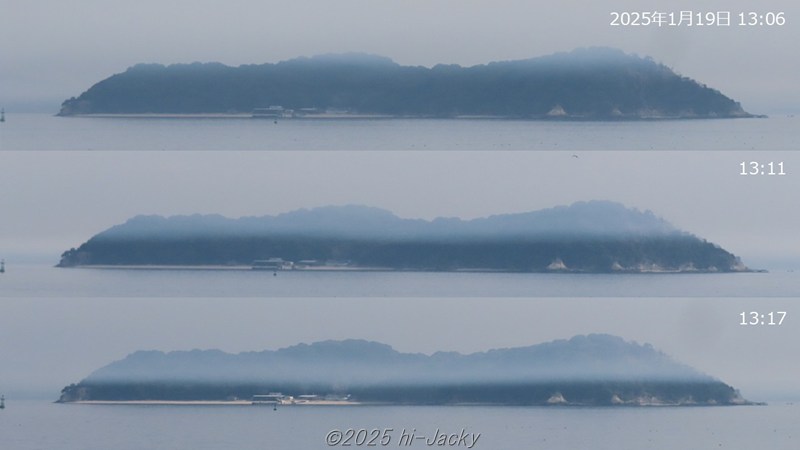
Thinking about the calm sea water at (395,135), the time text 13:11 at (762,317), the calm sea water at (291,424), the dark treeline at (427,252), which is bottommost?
the calm sea water at (291,424)

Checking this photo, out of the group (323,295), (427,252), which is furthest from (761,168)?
(323,295)

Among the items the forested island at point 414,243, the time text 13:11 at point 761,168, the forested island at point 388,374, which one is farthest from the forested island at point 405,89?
the forested island at point 388,374

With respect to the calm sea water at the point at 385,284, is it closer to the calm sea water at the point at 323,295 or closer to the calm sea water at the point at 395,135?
the calm sea water at the point at 323,295

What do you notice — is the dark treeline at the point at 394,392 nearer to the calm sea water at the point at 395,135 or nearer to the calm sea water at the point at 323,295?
the calm sea water at the point at 323,295

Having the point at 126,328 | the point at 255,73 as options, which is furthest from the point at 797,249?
the point at 126,328

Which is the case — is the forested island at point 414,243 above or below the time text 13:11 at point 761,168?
below

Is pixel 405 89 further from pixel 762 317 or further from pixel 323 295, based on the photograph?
pixel 762 317

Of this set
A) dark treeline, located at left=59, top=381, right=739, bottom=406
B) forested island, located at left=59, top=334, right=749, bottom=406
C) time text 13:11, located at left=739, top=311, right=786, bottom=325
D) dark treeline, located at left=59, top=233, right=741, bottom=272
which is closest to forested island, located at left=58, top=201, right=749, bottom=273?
dark treeline, located at left=59, top=233, right=741, bottom=272
